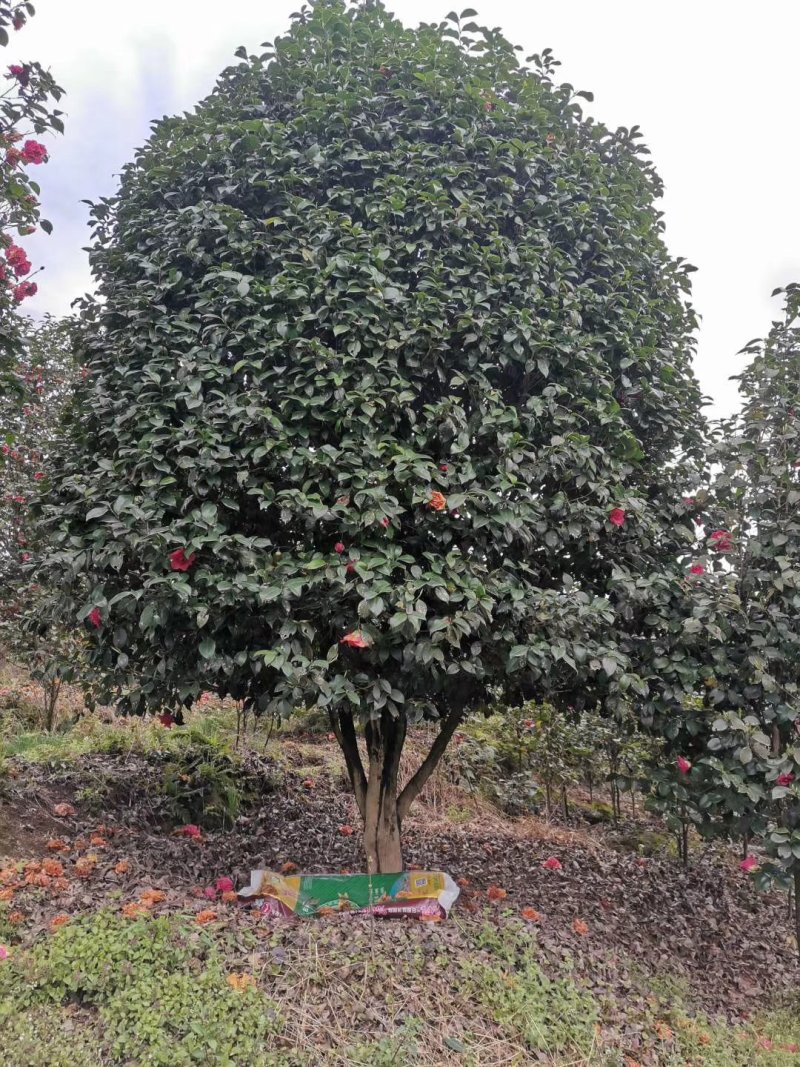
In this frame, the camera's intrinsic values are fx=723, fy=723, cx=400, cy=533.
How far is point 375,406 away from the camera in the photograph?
3234 mm

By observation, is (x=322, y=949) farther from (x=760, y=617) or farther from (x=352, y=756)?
(x=760, y=617)

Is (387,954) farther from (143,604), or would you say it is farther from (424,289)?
(424,289)

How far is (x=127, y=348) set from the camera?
3.57m

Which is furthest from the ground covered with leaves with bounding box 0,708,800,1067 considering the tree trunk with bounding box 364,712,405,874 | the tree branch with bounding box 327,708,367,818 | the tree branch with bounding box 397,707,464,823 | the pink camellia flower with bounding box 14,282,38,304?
the pink camellia flower with bounding box 14,282,38,304

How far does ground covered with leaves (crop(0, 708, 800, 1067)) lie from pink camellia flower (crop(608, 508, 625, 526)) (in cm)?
200

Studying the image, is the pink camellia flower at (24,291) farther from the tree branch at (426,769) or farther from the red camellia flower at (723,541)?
the red camellia flower at (723,541)

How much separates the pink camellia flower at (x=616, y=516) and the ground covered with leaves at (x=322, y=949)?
2.00m

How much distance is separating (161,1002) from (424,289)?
3177mm

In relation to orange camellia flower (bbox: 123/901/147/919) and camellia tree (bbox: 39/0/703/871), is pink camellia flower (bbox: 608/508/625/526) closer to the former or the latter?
camellia tree (bbox: 39/0/703/871)

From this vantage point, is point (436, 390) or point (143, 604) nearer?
point (143, 604)

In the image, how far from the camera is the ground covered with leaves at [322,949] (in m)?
2.65

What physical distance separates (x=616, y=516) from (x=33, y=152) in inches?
126

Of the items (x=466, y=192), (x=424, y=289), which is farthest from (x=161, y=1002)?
(x=466, y=192)

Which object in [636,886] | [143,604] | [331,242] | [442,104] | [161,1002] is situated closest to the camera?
[161,1002]
